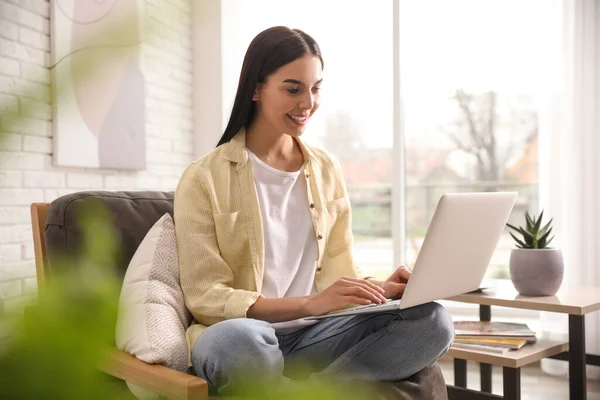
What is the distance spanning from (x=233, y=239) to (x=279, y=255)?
0.54 feet

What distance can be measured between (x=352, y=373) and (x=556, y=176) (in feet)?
7.85

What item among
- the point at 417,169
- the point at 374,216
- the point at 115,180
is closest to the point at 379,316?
the point at 115,180

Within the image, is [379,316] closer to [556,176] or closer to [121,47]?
[121,47]

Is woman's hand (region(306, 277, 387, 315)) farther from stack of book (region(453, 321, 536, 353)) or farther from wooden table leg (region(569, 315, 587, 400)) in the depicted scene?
wooden table leg (region(569, 315, 587, 400))

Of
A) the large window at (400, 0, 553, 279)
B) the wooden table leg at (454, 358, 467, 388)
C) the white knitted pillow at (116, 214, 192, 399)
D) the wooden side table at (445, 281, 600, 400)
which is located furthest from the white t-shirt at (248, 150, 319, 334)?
the large window at (400, 0, 553, 279)

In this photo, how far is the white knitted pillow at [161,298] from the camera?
4.42 feet

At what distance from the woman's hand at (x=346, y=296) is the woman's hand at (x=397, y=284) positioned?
9 cm

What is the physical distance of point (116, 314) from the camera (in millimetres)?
151

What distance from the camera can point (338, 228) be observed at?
2006mm

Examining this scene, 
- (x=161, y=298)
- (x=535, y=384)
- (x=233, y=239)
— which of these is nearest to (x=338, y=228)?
(x=233, y=239)

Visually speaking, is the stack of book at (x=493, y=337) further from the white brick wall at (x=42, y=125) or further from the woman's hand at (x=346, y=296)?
the white brick wall at (x=42, y=125)

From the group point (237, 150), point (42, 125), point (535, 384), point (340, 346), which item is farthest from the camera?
point (535, 384)

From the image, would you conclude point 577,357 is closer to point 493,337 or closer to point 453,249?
point 493,337

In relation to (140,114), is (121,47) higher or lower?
lower
